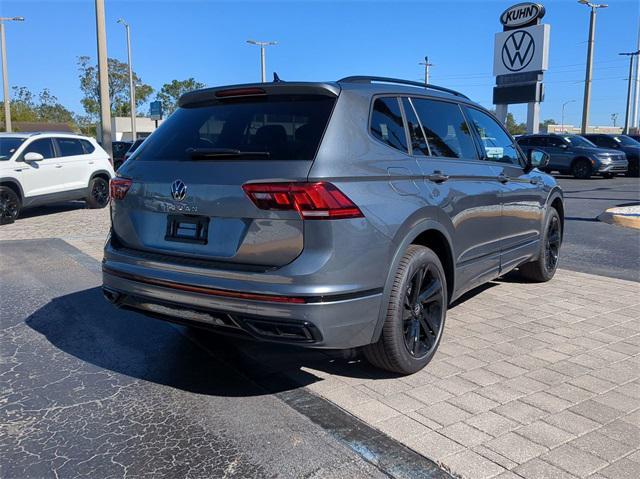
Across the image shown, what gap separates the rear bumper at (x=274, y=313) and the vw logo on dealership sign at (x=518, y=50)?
22.9m

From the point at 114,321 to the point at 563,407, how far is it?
3619mm

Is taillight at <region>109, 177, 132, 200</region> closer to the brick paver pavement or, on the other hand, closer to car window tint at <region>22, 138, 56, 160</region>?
the brick paver pavement

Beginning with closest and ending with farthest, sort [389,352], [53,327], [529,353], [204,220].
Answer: [204,220] → [389,352] → [529,353] → [53,327]

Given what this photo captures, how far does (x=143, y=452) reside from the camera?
2924 millimetres

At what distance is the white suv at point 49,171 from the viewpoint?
36.2ft

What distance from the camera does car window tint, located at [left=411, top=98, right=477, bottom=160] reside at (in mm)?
4180

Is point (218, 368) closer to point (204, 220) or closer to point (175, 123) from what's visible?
point (204, 220)

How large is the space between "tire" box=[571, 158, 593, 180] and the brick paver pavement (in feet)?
60.0

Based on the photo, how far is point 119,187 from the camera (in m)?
3.80

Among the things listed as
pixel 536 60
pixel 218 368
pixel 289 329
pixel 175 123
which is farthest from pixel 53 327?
pixel 536 60

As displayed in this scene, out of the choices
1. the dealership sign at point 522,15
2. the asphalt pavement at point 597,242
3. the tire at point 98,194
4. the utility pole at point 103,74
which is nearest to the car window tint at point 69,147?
the tire at point 98,194

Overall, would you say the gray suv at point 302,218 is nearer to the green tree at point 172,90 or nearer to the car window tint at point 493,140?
the car window tint at point 493,140

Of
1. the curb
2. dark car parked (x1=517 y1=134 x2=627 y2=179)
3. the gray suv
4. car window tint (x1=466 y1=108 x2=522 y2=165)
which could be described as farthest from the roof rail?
dark car parked (x1=517 y1=134 x2=627 y2=179)

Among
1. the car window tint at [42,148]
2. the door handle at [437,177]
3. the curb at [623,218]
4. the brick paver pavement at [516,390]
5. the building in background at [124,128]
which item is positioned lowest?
the brick paver pavement at [516,390]
